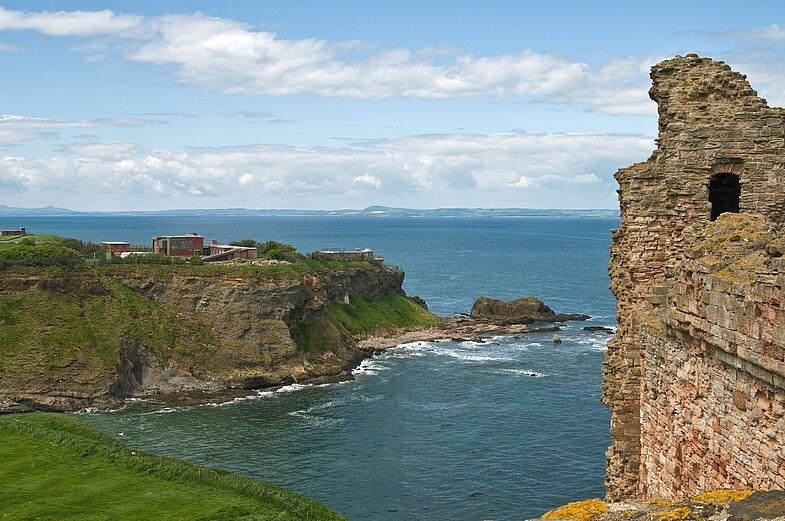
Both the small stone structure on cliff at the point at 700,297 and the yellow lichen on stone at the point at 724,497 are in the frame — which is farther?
the small stone structure on cliff at the point at 700,297

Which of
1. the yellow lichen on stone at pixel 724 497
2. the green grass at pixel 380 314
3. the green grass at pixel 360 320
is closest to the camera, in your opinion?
the yellow lichen on stone at pixel 724 497

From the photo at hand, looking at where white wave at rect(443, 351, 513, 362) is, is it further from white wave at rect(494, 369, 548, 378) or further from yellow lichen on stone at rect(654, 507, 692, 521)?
yellow lichen on stone at rect(654, 507, 692, 521)

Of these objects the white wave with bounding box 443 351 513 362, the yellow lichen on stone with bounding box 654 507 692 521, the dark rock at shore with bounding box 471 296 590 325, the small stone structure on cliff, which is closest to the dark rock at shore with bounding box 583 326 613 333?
the dark rock at shore with bounding box 471 296 590 325

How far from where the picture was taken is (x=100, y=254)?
9006 cm

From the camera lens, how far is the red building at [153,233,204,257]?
95.6 metres

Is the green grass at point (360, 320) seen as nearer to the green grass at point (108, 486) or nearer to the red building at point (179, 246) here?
the red building at point (179, 246)

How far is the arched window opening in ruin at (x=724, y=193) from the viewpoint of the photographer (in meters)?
15.3

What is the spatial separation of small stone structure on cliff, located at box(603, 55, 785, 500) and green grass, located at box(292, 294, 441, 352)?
68788mm

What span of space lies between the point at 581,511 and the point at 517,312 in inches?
4129

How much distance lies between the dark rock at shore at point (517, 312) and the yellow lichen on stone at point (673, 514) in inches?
3954

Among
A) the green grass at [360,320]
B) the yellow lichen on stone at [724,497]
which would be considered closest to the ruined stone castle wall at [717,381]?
the yellow lichen on stone at [724,497]

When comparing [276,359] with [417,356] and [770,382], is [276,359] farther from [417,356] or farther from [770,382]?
[770,382]

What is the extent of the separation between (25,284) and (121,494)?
177ft

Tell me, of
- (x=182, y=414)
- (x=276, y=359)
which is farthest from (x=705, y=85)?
(x=276, y=359)
